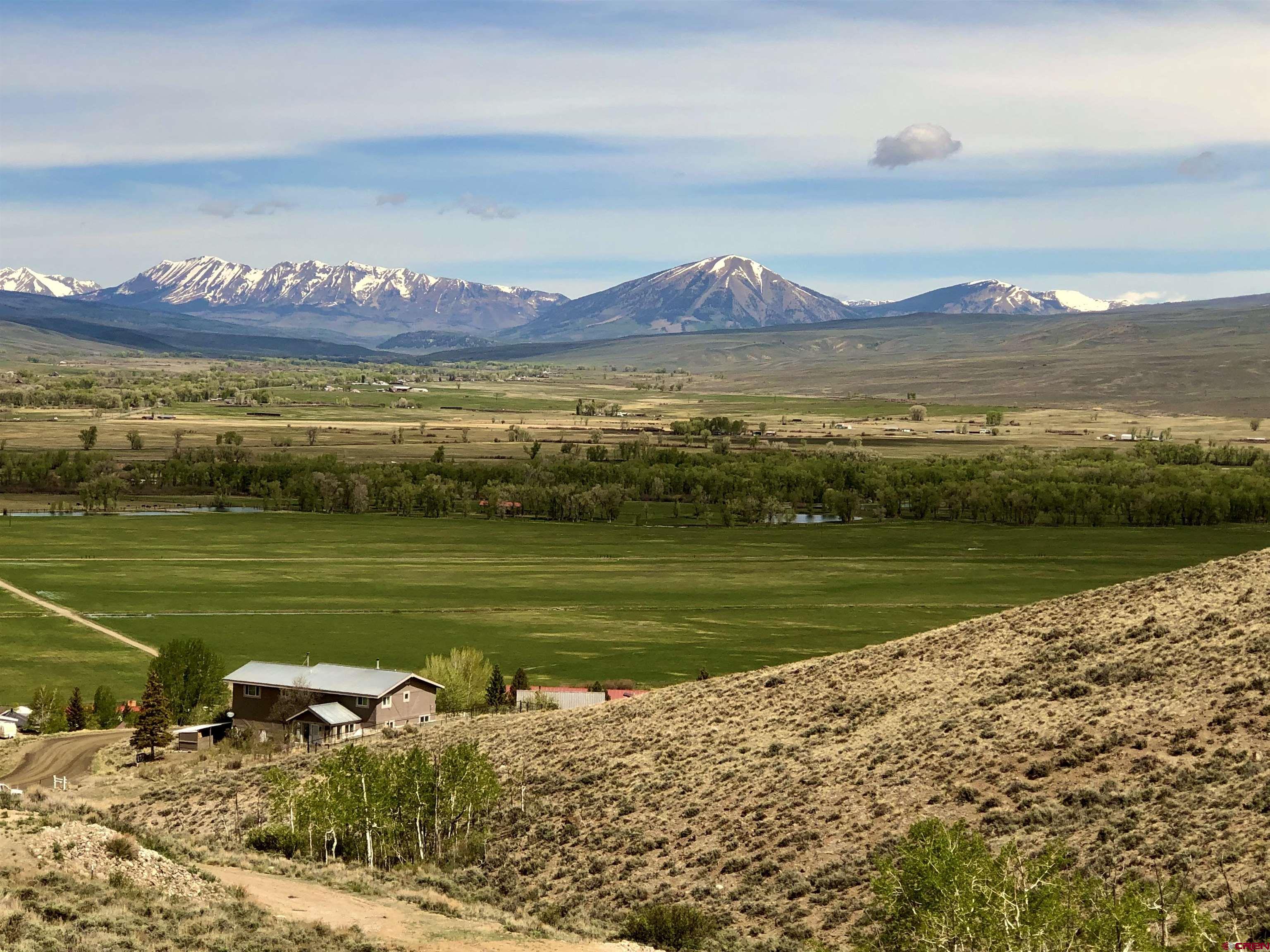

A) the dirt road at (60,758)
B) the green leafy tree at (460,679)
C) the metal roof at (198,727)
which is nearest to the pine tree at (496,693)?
the green leafy tree at (460,679)

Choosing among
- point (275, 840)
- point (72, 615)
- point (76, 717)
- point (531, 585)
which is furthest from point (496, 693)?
point (531, 585)

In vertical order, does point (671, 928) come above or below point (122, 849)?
below

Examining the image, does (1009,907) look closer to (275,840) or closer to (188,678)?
(275,840)

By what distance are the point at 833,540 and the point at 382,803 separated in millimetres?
112480

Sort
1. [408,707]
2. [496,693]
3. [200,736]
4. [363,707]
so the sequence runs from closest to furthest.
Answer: [200,736], [363,707], [408,707], [496,693]

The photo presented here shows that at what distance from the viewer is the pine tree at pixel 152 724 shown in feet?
177

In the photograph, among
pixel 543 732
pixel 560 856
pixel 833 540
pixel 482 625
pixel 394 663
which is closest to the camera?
pixel 560 856

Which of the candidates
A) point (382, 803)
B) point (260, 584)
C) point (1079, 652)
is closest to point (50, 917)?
point (382, 803)

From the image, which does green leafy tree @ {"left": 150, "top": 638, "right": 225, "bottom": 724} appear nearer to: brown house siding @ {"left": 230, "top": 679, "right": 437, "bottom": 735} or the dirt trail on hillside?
brown house siding @ {"left": 230, "top": 679, "right": 437, "bottom": 735}

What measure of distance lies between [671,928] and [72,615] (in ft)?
256

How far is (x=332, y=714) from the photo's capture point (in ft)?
194

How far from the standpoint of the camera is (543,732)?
155 ft

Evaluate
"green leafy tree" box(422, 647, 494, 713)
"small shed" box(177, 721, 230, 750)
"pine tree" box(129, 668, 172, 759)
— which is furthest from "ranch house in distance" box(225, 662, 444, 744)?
"pine tree" box(129, 668, 172, 759)

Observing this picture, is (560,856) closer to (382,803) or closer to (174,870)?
(382,803)
